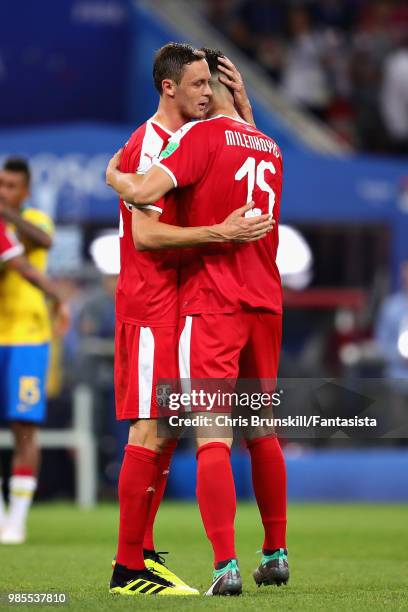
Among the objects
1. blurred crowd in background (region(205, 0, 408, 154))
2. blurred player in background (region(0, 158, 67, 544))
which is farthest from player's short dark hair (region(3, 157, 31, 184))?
blurred crowd in background (region(205, 0, 408, 154))

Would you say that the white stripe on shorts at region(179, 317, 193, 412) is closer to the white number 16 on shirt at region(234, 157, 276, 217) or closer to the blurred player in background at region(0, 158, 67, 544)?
the white number 16 on shirt at region(234, 157, 276, 217)

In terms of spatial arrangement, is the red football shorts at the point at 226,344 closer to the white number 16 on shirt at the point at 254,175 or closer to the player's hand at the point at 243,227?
the player's hand at the point at 243,227

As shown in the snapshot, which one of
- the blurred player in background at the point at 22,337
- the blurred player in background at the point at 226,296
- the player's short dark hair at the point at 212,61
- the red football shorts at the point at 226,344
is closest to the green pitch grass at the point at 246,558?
the blurred player in background at the point at 226,296

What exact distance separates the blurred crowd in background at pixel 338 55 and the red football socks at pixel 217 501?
1166 centimetres

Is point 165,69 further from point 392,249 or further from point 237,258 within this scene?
point 392,249

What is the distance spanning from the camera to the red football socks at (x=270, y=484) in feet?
17.7

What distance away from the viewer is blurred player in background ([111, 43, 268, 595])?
5254 millimetres

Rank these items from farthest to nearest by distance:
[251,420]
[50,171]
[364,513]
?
[50,171]
[364,513]
[251,420]

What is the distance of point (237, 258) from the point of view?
5.34 m

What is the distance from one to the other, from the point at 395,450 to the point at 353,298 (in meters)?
2.16

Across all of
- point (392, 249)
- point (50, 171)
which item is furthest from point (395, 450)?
point (50, 171)

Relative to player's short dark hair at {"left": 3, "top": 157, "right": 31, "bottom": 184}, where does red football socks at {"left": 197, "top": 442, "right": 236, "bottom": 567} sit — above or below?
below

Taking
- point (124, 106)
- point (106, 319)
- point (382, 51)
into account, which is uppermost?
point (382, 51)

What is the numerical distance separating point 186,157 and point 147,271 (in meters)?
0.50
